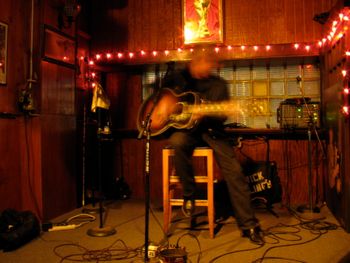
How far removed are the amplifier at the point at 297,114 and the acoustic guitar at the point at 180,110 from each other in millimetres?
1063

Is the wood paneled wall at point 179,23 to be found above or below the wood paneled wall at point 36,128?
above

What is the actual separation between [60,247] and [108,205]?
1380 mm

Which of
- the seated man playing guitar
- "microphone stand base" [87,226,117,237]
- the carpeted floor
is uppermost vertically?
the seated man playing guitar

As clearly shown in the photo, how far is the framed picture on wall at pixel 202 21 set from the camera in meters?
4.08

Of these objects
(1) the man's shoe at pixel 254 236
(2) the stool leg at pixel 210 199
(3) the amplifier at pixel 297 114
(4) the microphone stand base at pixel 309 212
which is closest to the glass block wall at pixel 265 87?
(3) the amplifier at pixel 297 114

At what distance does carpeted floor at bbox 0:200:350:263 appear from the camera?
231 cm

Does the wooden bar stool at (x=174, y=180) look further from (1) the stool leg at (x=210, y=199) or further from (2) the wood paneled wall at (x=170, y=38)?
(2) the wood paneled wall at (x=170, y=38)

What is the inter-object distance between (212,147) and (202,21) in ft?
6.31

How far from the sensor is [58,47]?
11.6 ft

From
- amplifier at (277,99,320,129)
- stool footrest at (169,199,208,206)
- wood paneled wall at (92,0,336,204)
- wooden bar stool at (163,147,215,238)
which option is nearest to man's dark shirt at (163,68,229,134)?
wooden bar stool at (163,147,215,238)

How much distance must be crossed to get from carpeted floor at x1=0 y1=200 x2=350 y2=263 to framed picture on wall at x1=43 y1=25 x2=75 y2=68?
153cm

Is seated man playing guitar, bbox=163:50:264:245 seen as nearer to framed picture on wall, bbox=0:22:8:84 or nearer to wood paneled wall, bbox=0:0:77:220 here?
wood paneled wall, bbox=0:0:77:220

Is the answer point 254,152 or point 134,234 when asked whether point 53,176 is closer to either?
point 134,234

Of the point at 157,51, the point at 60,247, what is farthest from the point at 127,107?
the point at 60,247
